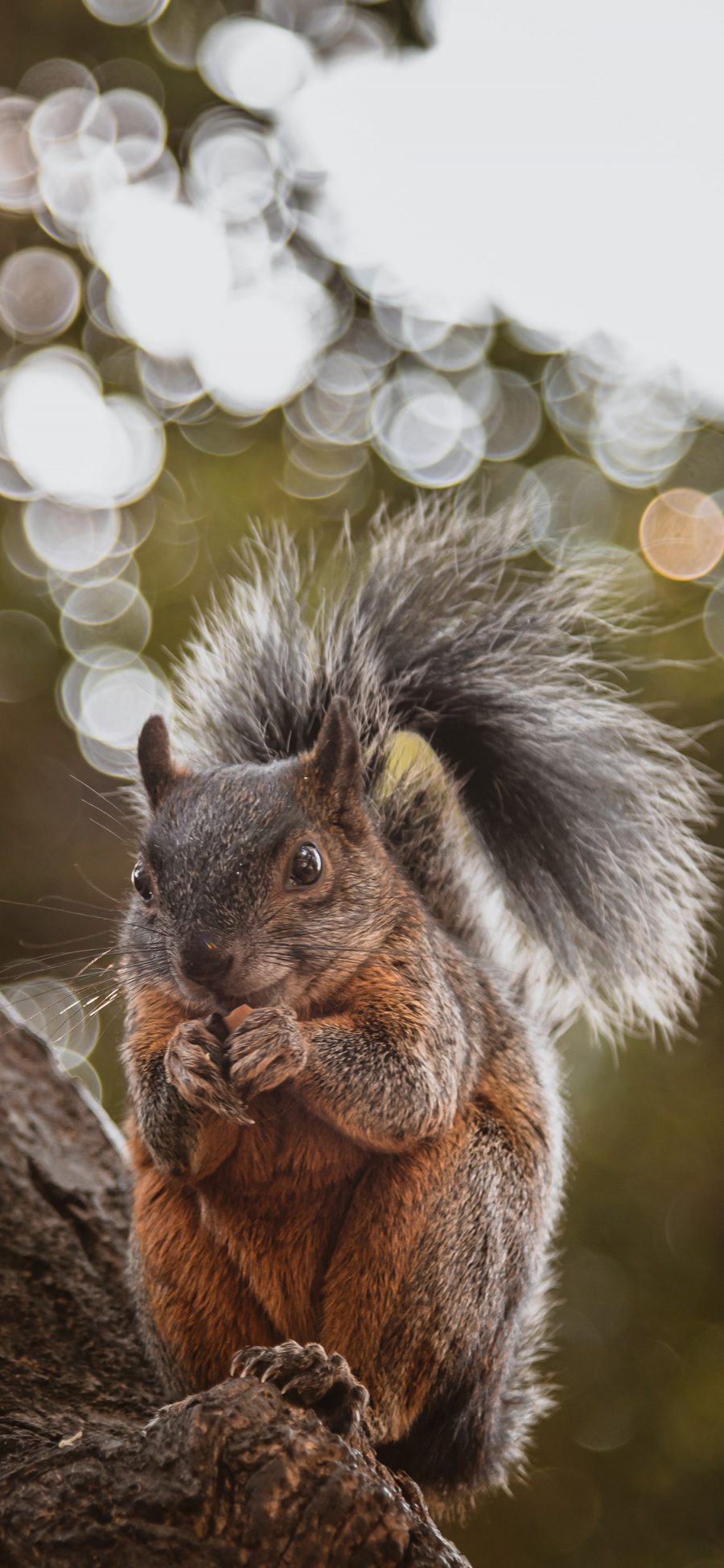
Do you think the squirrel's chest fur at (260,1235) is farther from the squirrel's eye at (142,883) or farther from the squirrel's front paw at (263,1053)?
the squirrel's eye at (142,883)

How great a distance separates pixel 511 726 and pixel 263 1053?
1052mm

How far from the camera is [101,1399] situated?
201 cm

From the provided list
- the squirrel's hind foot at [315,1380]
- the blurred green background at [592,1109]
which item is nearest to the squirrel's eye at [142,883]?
the squirrel's hind foot at [315,1380]

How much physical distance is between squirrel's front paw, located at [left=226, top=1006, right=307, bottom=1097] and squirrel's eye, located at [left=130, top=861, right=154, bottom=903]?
32 cm

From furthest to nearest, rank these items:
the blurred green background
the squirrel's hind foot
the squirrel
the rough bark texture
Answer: the blurred green background, the squirrel, the squirrel's hind foot, the rough bark texture

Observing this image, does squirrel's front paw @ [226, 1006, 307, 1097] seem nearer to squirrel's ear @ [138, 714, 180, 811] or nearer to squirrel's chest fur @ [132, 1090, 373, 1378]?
squirrel's chest fur @ [132, 1090, 373, 1378]

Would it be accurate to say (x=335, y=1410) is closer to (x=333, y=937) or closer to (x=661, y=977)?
(x=333, y=937)

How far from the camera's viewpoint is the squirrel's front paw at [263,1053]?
1611 millimetres

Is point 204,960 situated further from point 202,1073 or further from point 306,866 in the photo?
point 306,866

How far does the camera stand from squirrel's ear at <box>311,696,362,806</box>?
1986mm

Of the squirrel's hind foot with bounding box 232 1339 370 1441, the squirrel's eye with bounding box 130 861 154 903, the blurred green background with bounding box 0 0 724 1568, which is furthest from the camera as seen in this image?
the blurred green background with bounding box 0 0 724 1568

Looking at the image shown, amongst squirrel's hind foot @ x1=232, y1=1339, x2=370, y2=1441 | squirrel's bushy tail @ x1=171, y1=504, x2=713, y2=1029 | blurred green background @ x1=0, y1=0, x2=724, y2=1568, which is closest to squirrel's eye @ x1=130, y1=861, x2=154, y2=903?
squirrel's bushy tail @ x1=171, y1=504, x2=713, y2=1029

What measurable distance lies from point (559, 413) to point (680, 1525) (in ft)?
12.1

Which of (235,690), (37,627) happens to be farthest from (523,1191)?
(37,627)
